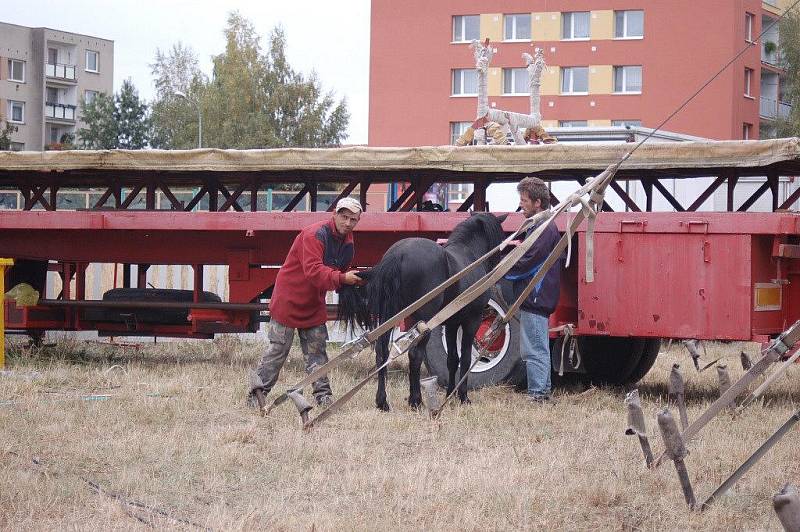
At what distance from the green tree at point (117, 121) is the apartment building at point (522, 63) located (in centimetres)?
2377

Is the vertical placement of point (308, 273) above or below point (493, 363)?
above

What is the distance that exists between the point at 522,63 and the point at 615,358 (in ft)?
141

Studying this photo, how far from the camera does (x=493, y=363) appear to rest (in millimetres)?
11398

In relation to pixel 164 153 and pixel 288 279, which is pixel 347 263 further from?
pixel 164 153

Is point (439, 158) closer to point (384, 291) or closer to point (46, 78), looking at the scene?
point (384, 291)

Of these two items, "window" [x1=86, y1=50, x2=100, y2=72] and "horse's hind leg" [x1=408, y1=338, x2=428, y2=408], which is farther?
"window" [x1=86, y1=50, x2=100, y2=72]

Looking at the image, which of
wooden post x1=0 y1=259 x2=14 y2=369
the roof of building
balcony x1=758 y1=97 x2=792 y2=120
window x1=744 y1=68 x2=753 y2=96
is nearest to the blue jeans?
the roof of building

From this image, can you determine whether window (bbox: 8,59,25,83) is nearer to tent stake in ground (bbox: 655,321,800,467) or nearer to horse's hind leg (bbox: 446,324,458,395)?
horse's hind leg (bbox: 446,324,458,395)

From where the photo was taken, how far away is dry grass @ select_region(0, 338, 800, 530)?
236 inches

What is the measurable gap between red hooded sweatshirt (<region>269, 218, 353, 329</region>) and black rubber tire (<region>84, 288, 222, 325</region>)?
381 centimetres

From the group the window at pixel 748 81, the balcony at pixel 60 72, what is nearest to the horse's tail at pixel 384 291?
the window at pixel 748 81

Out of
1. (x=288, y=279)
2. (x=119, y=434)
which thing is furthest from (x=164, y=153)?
(x=119, y=434)

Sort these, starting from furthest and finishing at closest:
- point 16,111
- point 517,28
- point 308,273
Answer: point 16,111 < point 517,28 < point 308,273

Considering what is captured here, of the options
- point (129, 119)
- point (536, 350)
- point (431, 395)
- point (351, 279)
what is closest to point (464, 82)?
point (129, 119)
